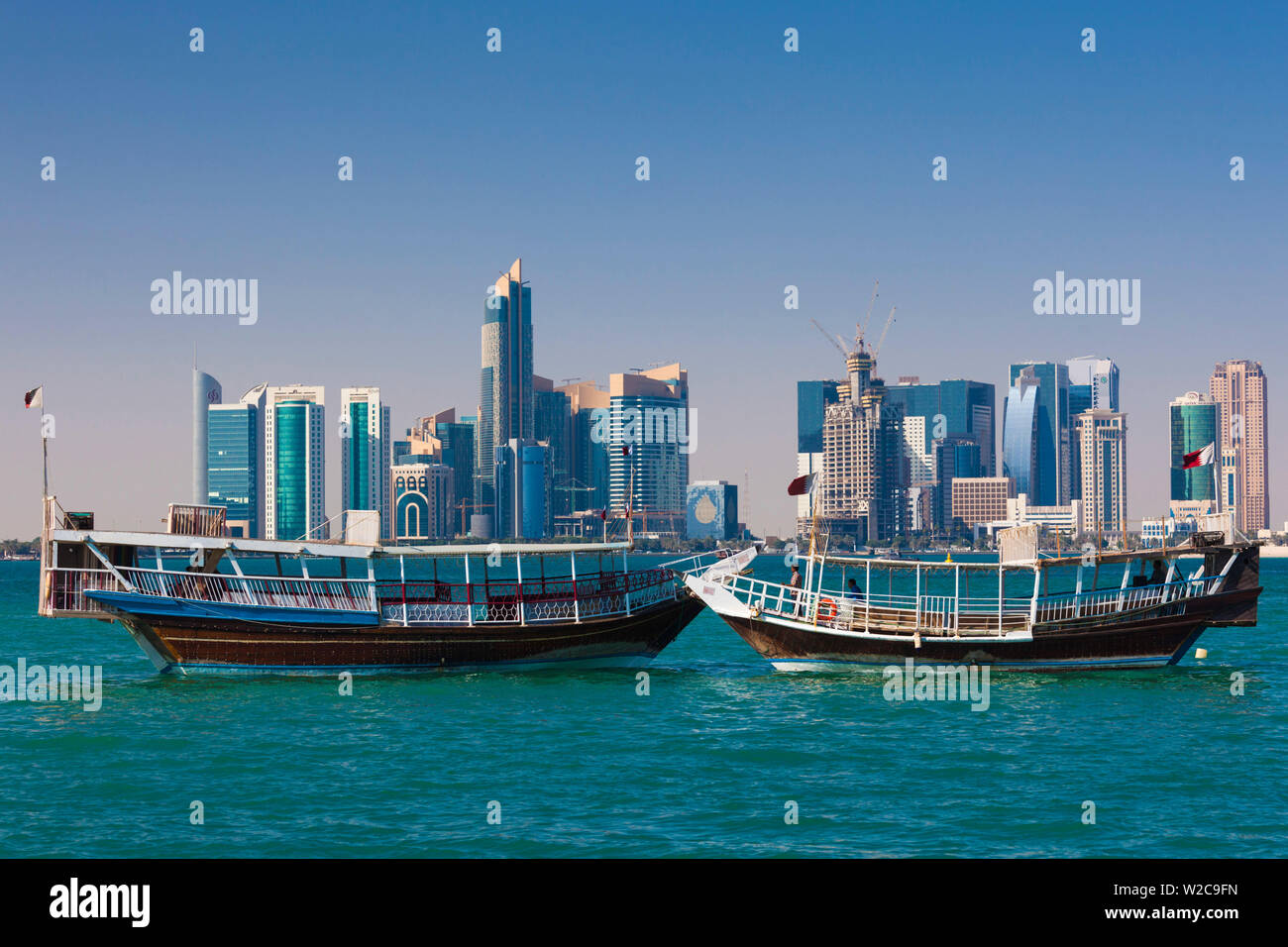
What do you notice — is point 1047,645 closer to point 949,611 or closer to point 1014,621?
point 1014,621

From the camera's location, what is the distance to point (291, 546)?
43188 millimetres

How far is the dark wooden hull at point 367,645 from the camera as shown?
43.4m

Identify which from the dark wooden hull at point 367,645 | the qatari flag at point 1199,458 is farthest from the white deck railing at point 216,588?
the qatari flag at point 1199,458

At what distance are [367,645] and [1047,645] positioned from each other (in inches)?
1029

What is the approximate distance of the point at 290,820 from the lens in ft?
80.9

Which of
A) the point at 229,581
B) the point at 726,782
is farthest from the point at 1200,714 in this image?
the point at 229,581

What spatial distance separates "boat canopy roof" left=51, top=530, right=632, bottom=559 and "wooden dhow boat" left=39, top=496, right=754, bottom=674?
64 mm

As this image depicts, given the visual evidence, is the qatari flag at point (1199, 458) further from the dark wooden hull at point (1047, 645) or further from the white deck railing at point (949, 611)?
the dark wooden hull at point (1047, 645)

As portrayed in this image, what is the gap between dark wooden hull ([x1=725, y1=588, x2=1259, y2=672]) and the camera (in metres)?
44.0

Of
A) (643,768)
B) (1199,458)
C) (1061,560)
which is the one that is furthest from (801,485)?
(643,768)

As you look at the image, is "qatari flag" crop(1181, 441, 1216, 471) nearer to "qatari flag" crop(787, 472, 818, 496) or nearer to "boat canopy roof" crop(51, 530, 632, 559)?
"qatari flag" crop(787, 472, 818, 496)
